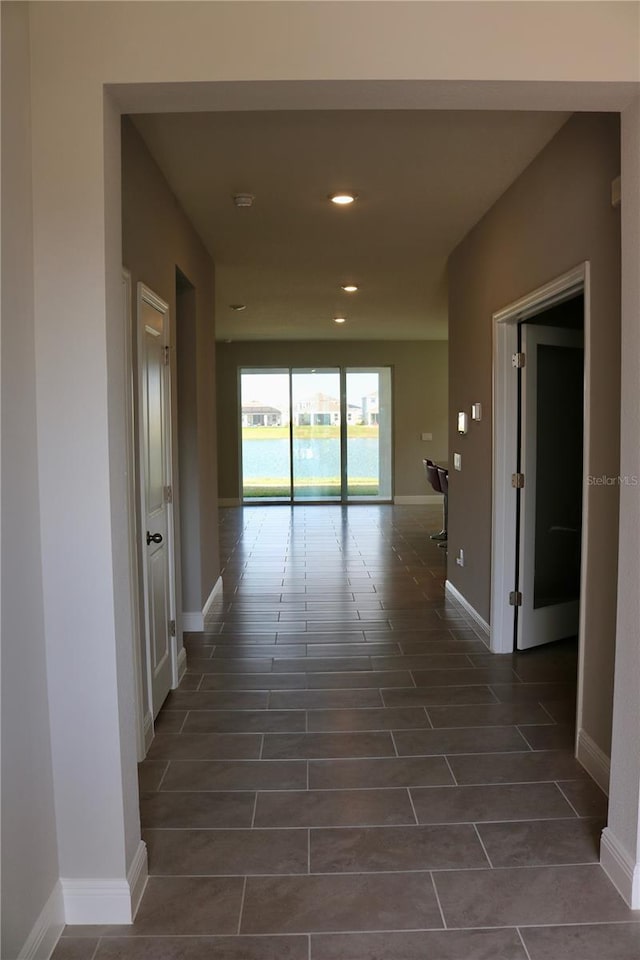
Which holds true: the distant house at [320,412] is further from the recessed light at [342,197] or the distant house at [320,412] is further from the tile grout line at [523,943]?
the tile grout line at [523,943]

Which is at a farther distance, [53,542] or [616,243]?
[616,243]

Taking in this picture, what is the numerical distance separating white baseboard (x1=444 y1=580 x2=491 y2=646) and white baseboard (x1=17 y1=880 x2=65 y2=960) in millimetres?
3150

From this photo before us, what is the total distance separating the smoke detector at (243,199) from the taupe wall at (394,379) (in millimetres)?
7619

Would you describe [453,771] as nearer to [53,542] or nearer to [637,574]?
[637,574]

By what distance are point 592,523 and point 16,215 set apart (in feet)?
7.86

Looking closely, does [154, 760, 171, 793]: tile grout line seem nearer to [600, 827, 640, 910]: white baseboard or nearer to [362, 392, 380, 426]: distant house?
[600, 827, 640, 910]: white baseboard

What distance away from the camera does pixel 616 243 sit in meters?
2.67

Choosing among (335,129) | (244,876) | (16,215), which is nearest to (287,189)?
(335,129)

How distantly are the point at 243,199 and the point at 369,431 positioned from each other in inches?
319

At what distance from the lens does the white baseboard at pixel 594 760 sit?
2791 mm

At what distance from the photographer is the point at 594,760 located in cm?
289

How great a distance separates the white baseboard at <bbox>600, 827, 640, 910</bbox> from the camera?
2137 mm

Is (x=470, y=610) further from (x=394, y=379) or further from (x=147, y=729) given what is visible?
(x=394, y=379)

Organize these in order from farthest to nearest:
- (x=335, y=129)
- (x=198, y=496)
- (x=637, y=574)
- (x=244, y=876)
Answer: (x=198, y=496), (x=335, y=129), (x=244, y=876), (x=637, y=574)
